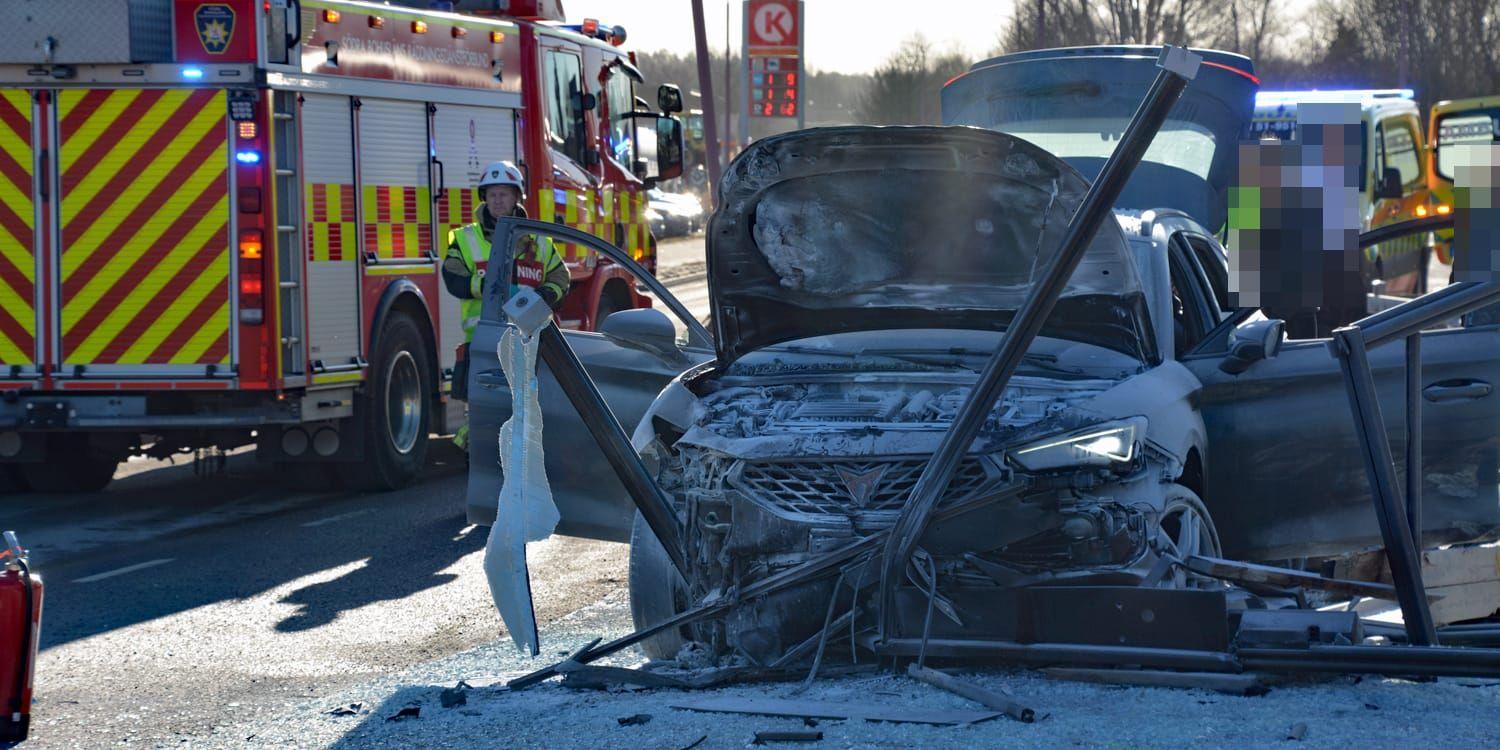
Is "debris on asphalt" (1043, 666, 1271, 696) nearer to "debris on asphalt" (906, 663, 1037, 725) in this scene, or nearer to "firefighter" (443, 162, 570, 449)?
"debris on asphalt" (906, 663, 1037, 725)

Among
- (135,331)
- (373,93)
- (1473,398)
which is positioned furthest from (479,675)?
(373,93)

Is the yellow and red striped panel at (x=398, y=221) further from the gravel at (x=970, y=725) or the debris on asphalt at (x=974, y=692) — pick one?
the debris on asphalt at (x=974, y=692)

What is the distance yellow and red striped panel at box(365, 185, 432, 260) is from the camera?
11.2 m

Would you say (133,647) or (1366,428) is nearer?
(1366,428)

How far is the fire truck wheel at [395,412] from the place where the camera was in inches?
436

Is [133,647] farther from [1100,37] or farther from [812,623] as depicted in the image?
[1100,37]

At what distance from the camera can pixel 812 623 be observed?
5.30 m

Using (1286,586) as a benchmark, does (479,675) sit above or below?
below

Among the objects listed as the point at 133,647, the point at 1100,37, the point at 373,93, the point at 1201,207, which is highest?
the point at 1100,37

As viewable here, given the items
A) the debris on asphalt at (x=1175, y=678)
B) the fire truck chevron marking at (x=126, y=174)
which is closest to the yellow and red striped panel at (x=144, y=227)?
the fire truck chevron marking at (x=126, y=174)

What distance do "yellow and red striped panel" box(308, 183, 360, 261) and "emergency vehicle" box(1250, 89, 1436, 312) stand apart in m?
10.8

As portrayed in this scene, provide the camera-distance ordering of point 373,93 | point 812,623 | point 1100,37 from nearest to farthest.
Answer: point 812,623 → point 373,93 → point 1100,37

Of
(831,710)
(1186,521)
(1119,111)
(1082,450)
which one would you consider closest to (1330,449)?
(1186,521)

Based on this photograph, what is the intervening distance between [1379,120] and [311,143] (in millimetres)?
14888
